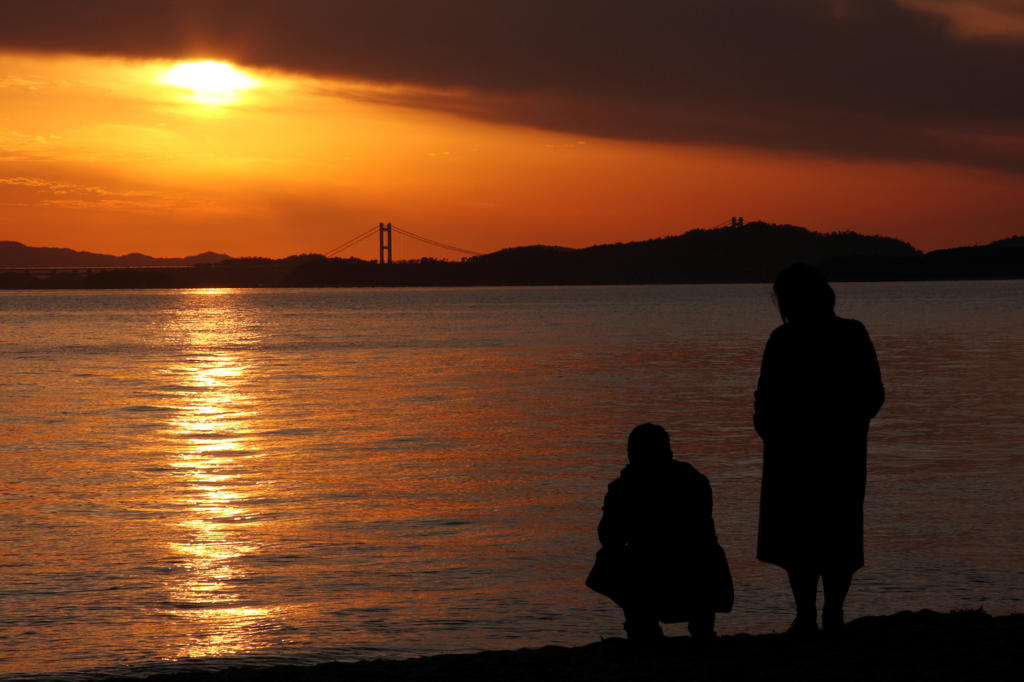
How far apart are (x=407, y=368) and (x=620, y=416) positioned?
14960mm

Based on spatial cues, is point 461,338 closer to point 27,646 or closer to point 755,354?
point 755,354

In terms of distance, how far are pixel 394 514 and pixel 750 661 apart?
6.34 m

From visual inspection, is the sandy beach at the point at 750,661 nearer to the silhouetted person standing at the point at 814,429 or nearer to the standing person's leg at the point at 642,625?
the standing person's leg at the point at 642,625

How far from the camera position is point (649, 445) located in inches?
185

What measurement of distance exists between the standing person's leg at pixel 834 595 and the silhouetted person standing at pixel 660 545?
472 millimetres

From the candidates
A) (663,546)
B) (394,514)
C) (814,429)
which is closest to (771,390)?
(814,429)

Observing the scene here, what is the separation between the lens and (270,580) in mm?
8164

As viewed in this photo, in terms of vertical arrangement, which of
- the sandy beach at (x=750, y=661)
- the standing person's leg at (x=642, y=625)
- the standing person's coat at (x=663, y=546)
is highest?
the standing person's coat at (x=663, y=546)

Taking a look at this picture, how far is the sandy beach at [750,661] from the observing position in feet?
15.3

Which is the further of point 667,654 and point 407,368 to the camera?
point 407,368

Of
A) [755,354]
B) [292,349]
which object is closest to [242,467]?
[755,354]

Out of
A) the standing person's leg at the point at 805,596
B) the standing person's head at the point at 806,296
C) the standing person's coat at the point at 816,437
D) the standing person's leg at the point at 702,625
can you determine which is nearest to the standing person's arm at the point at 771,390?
the standing person's coat at the point at 816,437

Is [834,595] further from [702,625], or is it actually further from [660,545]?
[660,545]

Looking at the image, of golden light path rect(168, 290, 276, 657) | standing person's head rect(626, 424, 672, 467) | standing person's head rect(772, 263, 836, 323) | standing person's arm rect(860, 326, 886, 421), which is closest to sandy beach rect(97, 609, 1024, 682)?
standing person's head rect(626, 424, 672, 467)
